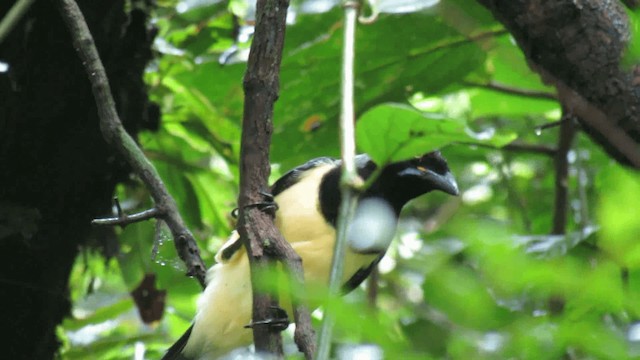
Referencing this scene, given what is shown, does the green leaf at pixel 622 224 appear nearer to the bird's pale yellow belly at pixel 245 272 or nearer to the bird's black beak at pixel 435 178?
the bird's pale yellow belly at pixel 245 272

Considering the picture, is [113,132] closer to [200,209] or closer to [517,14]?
[517,14]

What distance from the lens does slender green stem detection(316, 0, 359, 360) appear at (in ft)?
2.93

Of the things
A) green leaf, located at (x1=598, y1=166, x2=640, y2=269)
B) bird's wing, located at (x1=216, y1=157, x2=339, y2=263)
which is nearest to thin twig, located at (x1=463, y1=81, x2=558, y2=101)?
bird's wing, located at (x1=216, y1=157, x2=339, y2=263)

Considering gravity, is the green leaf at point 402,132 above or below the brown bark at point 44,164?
above

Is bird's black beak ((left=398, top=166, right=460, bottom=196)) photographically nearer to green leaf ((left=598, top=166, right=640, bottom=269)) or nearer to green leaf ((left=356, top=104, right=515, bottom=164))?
green leaf ((left=356, top=104, right=515, bottom=164))

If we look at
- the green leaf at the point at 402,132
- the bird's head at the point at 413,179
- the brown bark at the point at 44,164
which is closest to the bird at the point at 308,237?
the bird's head at the point at 413,179

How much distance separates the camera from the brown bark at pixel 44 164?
2.55 metres

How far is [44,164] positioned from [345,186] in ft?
5.20

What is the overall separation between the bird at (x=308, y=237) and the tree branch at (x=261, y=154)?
2.15ft

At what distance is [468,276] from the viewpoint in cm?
80

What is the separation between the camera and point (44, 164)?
259 cm

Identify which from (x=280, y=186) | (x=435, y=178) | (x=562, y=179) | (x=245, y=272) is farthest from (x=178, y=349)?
(x=562, y=179)

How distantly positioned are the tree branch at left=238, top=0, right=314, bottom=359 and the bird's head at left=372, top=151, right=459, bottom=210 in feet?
3.16

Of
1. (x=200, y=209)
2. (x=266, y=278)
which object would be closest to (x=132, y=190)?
(x=200, y=209)
